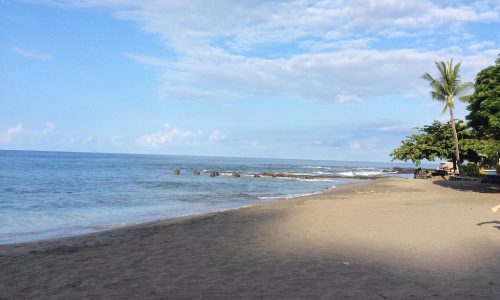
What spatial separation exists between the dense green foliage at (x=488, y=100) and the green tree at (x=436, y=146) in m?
16.0

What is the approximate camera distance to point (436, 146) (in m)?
39.6

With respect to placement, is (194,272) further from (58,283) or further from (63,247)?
(63,247)

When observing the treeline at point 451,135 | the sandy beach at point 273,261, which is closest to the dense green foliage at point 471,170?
the treeline at point 451,135

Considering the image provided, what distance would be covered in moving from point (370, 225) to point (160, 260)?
6167mm

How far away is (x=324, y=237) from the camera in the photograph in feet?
31.9

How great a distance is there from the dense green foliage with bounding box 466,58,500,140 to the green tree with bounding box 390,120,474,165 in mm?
16030

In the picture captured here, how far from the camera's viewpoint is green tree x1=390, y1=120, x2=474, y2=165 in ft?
127

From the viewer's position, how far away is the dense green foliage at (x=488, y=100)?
18469 millimetres

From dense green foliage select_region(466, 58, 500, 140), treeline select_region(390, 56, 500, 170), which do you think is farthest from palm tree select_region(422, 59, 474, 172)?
dense green foliage select_region(466, 58, 500, 140)

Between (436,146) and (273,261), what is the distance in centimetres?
3681

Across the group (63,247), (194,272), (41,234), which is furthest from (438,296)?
(41,234)

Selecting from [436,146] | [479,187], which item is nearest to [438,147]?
[436,146]

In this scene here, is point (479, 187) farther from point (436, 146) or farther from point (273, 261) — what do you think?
point (273, 261)

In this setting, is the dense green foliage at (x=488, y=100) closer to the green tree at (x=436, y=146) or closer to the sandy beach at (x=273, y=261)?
the sandy beach at (x=273, y=261)
